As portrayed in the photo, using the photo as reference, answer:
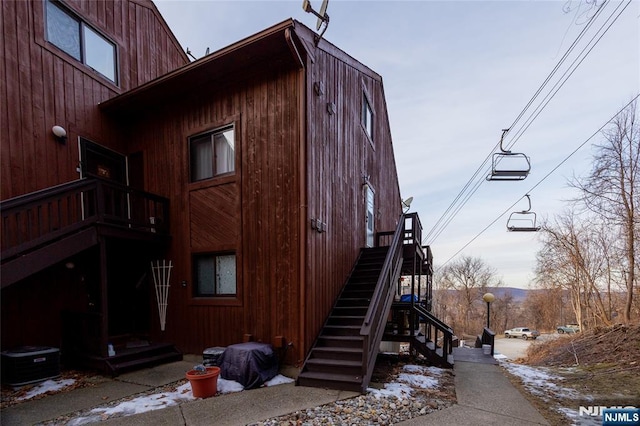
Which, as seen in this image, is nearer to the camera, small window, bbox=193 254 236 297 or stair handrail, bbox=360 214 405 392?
stair handrail, bbox=360 214 405 392

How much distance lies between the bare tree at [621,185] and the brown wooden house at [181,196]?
8.68m

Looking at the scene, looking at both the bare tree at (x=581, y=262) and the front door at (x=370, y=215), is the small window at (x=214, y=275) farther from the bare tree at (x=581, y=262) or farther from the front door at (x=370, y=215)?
the bare tree at (x=581, y=262)

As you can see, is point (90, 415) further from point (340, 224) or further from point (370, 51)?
point (370, 51)

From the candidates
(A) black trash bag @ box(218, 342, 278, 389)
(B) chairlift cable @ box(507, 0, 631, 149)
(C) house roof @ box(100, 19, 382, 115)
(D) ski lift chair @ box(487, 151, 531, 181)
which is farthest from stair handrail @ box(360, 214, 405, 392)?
(B) chairlift cable @ box(507, 0, 631, 149)

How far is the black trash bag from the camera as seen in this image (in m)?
4.44

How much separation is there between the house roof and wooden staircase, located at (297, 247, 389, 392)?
182 inches

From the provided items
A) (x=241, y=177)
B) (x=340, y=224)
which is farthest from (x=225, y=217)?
(x=340, y=224)

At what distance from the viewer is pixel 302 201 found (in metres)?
5.12

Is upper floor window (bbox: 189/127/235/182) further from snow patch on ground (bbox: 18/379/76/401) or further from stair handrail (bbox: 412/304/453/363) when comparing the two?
stair handrail (bbox: 412/304/453/363)

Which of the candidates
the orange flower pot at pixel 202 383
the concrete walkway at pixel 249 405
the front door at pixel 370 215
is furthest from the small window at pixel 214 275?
the front door at pixel 370 215

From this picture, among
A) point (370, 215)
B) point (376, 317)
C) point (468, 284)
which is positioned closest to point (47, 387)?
point (376, 317)

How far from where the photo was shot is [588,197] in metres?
11.6

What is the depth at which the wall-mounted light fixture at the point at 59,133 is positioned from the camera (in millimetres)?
5918

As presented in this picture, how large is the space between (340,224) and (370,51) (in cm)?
759
